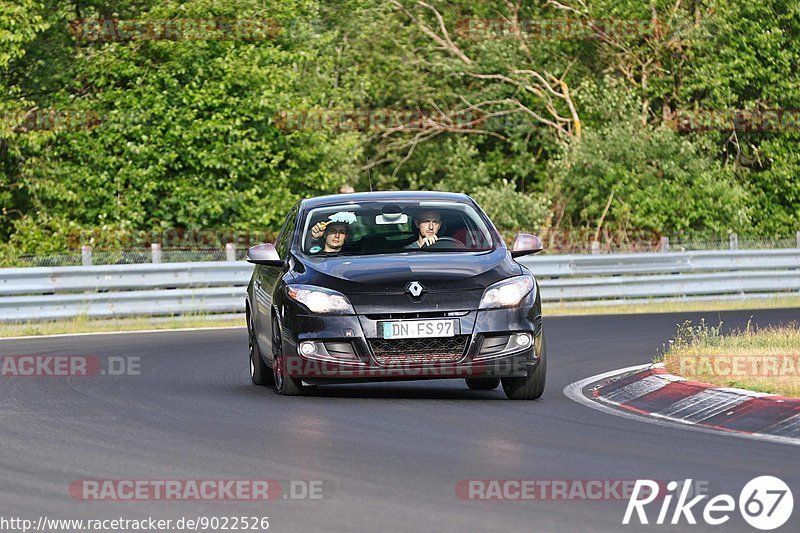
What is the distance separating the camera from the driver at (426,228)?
41.0 ft

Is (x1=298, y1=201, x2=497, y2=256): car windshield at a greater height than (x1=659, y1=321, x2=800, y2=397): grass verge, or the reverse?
(x1=298, y1=201, x2=497, y2=256): car windshield

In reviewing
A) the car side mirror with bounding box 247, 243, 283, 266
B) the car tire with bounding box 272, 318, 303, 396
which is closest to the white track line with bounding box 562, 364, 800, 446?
the car tire with bounding box 272, 318, 303, 396

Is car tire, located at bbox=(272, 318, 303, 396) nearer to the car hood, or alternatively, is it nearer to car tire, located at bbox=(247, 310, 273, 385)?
the car hood

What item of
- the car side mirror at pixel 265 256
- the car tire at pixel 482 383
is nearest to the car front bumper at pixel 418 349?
the car side mirror at pixel 265 256

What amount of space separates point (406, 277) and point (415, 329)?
0.40 m

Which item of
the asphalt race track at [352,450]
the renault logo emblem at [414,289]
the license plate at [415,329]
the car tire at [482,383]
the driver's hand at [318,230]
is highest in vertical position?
the driver's hand at [318,230]

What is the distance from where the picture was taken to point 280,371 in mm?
12117

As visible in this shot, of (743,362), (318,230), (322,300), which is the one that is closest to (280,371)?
(322,300)

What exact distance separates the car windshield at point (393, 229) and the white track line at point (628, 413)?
4.43 ft

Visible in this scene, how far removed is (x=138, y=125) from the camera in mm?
33062

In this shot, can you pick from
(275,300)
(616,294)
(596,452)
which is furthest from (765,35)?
(596,452)

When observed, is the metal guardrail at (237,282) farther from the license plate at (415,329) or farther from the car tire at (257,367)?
the license plate at (415,329)

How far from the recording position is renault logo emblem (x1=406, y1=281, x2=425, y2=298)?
11.4 meters

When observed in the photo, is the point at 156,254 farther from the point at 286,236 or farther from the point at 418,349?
the point at 418,349
